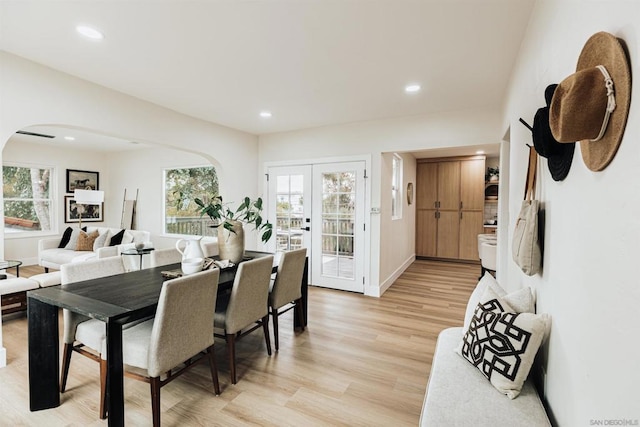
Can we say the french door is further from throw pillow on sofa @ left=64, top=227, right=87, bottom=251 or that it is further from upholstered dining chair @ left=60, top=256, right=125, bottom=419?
throw pillow on sofa @ left=64, top=227, right=87, bottom=251

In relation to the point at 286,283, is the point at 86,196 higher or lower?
higher

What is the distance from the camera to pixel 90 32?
87.0 inches

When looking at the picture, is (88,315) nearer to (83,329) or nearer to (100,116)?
(83,329)

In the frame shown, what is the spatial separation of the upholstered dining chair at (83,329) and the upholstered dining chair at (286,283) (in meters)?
1.30

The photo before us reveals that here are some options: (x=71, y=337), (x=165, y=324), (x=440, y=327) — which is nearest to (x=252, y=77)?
(x=165, y=324)

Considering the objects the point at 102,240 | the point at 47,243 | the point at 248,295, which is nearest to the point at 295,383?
the point at 248,295

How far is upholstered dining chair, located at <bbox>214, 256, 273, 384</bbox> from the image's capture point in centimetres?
230

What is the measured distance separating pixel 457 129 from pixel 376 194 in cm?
134

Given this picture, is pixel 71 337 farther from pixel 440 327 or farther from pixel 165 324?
pixel 440 327

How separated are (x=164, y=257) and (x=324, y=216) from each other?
251 centimetres

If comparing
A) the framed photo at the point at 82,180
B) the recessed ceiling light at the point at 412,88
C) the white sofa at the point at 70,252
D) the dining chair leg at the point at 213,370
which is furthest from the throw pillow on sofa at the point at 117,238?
the recessed ceiling light at the point at 412,88

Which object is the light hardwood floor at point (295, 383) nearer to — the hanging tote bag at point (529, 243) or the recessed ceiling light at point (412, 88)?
the hanging tote bag at point (529, 243)

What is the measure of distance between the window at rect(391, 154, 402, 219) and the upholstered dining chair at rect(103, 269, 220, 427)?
3819 mm

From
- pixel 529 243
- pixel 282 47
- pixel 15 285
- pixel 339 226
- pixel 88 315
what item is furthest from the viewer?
pixel 339 226
